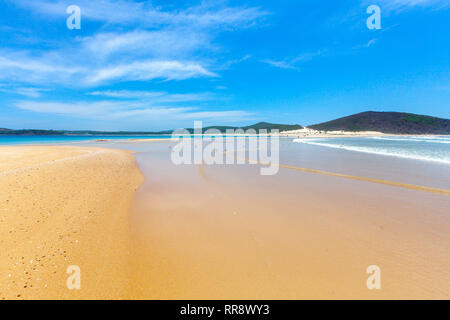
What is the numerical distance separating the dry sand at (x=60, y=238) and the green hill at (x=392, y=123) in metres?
129

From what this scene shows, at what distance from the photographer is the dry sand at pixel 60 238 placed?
2508 mm

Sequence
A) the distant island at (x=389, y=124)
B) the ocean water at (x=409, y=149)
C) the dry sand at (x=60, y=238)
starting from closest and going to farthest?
the dry sand at (x=60, y=238)
the ocean water at (x=409, y=149)
the distant island at (x=389, y=124)

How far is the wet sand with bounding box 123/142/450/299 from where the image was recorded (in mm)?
2525

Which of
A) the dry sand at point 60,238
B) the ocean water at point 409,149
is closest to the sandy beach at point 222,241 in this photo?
the dry sand at point 60,238

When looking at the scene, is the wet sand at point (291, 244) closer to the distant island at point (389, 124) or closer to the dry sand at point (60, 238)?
the dry sand at point (60, 238)

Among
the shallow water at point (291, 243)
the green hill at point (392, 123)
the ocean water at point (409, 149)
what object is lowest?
the shallow water at point (291, 243)

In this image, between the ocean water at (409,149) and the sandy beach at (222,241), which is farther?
the ocean water at (409,149)

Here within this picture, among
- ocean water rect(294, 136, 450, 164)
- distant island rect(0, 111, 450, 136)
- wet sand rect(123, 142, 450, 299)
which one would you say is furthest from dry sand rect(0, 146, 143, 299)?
distant island rect(0, 111, 450, 136)

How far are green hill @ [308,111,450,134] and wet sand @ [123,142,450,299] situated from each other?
407 feet

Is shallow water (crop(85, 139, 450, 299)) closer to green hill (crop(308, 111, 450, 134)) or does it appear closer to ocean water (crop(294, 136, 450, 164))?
ocean water (crop(294, 136, 450, 164))

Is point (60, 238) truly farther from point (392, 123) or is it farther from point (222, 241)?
point (392, 123)

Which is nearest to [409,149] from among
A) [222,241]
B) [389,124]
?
[222,241]

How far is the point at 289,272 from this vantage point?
9.17ft
